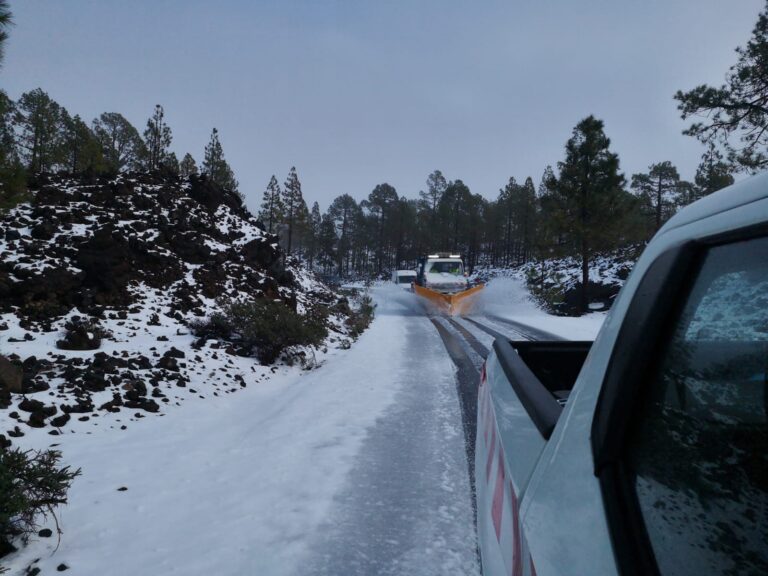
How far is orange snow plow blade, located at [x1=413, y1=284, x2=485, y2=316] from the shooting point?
58.7 feet

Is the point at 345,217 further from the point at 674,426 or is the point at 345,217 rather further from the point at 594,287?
the point at 674,426

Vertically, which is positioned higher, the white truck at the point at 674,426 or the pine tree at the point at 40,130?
the pine tree at the point at 40,130

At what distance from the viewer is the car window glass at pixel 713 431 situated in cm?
71

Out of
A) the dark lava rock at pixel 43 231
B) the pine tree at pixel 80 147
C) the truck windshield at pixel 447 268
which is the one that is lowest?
the truck windshield at pixel 447 268

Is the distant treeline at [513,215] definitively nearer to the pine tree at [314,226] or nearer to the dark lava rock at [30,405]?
the pine tree at [314,226]

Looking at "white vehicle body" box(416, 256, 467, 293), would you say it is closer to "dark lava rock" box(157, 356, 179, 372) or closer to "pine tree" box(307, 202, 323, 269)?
"dark lava rock" box(157, 356, 179, 372)

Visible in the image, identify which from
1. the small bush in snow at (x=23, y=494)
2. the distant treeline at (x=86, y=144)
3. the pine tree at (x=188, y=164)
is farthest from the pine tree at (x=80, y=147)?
the small bush in snow at (x=23, y=494)

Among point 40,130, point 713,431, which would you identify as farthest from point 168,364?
point 40,130

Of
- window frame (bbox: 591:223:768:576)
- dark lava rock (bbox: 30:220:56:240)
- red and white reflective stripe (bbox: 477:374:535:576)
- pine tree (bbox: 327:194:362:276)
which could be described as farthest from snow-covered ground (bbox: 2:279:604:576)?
pine tree (bbox: 327:194:362:276)

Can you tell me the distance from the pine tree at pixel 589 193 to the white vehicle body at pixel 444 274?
550 cm

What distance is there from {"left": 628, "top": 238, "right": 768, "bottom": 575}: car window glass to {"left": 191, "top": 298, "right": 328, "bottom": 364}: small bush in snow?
8.78 m

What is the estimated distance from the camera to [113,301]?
10023mm

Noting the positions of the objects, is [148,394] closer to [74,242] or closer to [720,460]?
[720,460]

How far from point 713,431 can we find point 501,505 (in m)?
0.93
